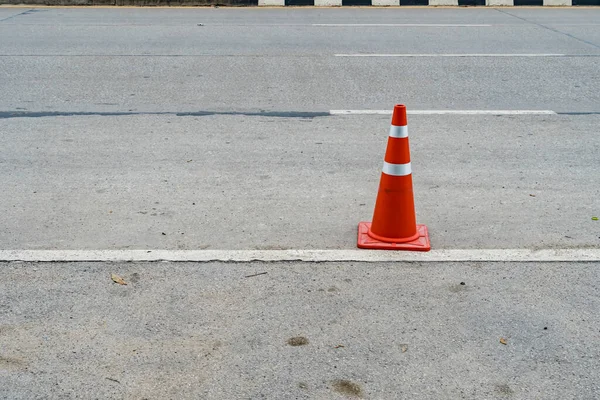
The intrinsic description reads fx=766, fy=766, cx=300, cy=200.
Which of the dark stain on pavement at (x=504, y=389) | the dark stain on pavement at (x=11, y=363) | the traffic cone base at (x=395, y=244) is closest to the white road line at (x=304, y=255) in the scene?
the traffic cone base at (x=395, y=244)

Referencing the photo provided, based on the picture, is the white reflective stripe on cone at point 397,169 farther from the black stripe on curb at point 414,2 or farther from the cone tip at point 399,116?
the black stripe on curb at point 414,2

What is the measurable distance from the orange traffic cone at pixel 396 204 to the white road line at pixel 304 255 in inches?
3.7

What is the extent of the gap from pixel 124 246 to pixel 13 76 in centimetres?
537

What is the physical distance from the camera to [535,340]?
367cm

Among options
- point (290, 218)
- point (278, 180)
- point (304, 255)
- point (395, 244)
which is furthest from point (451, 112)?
point (304, 255)

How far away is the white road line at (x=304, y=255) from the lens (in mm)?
4523

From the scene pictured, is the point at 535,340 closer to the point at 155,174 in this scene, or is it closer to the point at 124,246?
the point at 124,246

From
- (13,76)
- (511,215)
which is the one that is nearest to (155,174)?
(511,215)

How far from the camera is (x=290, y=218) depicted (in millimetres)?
5164

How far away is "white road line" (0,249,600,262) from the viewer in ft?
14.8

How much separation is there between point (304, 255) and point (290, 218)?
0.62m

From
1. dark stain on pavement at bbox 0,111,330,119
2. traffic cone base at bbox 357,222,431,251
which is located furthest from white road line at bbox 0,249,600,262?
dark stain on pavement at bbox 0,111,330,119

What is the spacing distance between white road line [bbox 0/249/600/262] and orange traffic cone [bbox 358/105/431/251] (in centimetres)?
9

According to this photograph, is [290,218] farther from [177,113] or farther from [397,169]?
[177,113]
